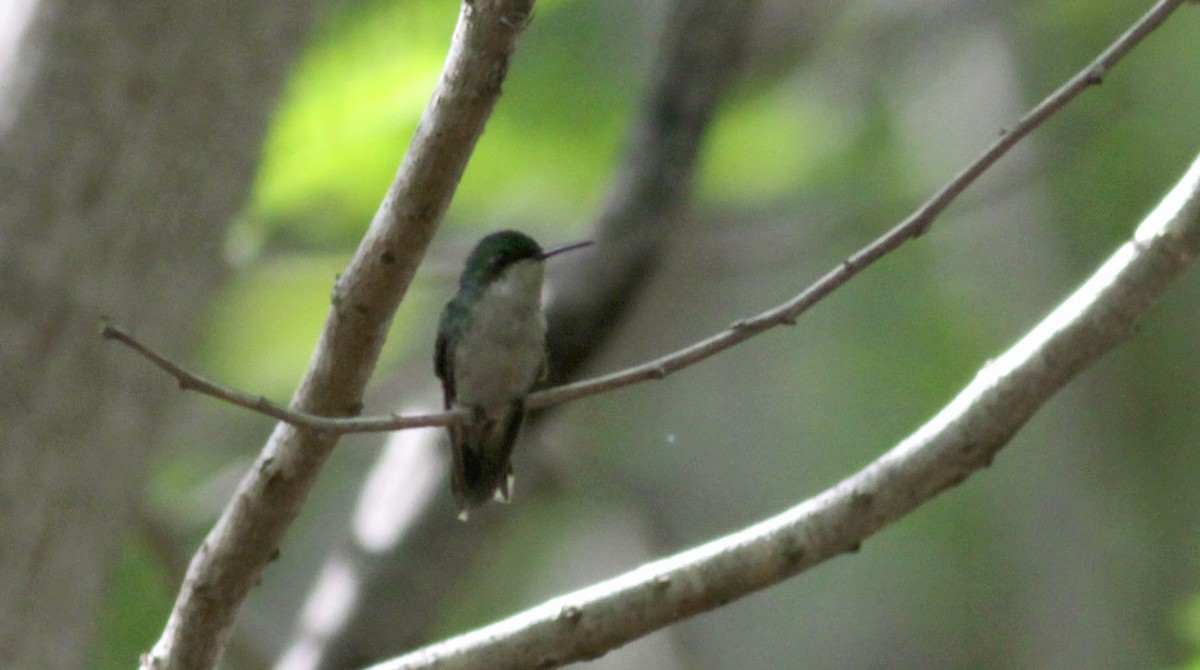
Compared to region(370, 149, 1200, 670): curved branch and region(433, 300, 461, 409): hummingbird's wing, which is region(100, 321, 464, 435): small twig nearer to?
region(370, 149, 1200, 670): curved branch

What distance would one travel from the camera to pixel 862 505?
2566 millimetres

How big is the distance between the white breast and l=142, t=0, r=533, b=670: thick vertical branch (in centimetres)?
114

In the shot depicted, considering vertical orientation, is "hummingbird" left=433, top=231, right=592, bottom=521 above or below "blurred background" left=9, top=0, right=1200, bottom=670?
below

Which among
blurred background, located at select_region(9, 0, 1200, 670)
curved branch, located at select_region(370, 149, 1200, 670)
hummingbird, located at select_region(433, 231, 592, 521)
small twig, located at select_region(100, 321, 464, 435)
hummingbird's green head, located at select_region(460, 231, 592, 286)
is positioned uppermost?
blurred background, located at select_region(9, 0, 1200, 670)

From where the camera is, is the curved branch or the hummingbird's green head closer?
the curved branch

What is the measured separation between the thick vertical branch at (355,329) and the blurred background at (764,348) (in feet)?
4.16

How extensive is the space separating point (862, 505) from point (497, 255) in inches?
66.0

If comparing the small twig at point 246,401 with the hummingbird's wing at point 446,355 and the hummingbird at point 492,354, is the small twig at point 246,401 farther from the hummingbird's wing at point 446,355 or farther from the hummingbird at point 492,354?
the hummingbird's wing at point 446,355

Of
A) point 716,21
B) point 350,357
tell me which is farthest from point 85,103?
point 716,21

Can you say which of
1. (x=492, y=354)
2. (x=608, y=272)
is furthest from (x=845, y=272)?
(x=608, y=272)

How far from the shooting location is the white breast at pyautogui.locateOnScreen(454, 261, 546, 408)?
374 cm

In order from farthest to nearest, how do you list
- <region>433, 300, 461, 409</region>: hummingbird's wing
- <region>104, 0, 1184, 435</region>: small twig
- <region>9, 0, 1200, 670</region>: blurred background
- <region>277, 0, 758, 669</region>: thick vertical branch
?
1. <region>9, 0, 1200, 670</region>: blurred background
2. <region>277, 0, 758, 669</region>: thick vertical branch
3. <region>433, 300, 461, 409</region>: hummingbird's wing
4. <region>104, 0, 1184, 435</region>: small twig

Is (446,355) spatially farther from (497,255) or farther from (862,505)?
(862,505)

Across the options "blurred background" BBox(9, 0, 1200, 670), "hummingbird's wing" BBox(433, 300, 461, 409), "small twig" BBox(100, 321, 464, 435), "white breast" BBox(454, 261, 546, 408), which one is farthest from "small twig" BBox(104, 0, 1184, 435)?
"blurred background" BBox(9, 0, 1200, 670)
